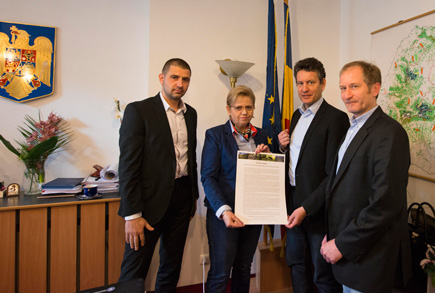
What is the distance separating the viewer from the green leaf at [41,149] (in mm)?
1869

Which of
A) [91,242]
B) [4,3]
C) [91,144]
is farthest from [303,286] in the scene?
[4,3]

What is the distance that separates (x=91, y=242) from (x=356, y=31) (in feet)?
10.1

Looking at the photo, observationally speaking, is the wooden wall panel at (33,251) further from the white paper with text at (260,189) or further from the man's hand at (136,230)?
the white paper with text at (260,189)

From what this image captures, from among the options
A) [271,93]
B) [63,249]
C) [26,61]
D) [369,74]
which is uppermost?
[26,61]

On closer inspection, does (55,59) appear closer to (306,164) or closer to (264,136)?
(264,136)

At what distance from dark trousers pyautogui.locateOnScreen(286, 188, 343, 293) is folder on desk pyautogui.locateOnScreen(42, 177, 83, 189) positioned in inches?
61.9

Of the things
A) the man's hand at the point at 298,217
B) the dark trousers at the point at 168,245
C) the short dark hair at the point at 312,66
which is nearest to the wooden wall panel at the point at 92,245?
the dark trousers at the point at 168,245

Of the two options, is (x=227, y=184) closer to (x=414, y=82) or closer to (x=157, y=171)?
(x=157, y=171)

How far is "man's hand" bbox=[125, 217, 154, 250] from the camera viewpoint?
150 centimetres

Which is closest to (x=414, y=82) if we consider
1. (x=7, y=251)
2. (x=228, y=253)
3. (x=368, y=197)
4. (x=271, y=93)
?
(x=271, y=93)

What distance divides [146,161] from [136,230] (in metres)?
0.40

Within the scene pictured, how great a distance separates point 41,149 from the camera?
6.21ft

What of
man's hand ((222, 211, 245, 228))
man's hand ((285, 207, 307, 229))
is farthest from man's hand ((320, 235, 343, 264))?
man's hand ((222, 211, 245, 228))

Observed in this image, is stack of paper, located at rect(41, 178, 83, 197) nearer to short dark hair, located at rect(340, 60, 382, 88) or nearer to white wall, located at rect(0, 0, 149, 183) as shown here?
white wall, located at rect(0, 0, 149, 183)
